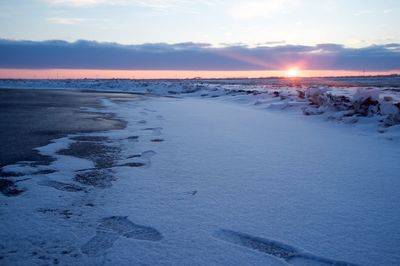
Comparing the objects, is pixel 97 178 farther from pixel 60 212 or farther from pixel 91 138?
pixel 91 138

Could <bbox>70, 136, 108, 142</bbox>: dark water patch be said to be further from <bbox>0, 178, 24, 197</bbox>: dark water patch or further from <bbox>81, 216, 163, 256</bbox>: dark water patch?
<bbox>81, 216, 163, 256</bbox>: dark water patch

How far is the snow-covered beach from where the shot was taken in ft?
6.06

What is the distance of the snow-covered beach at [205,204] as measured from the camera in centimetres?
185

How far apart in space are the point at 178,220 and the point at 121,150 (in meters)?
2.29

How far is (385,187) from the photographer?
2.89 metres

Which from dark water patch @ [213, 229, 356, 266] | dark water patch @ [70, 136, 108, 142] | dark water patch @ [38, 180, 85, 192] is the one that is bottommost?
dark water patch @ [213, 229, 356, 266]

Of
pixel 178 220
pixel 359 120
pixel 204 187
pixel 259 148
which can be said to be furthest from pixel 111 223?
pixel 359 120

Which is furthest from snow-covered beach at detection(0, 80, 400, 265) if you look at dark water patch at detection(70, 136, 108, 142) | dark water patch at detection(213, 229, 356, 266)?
dark water patch at detection(70, 136, 108, 142)

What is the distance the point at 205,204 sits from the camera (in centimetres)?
249

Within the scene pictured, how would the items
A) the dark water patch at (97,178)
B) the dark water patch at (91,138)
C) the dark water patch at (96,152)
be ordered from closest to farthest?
the dark water patch at (97,178)
the dark water patch at (96,152)
the dark water patch at (91,138)

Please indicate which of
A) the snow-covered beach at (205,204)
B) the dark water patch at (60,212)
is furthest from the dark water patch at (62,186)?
the dark water patch at (60,212)

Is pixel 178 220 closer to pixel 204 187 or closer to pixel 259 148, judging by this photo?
pixel 204 187

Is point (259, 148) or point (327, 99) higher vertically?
point (327, 99)

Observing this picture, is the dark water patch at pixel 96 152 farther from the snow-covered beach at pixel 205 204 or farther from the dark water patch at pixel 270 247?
the dark water patch at pixel 270 247
